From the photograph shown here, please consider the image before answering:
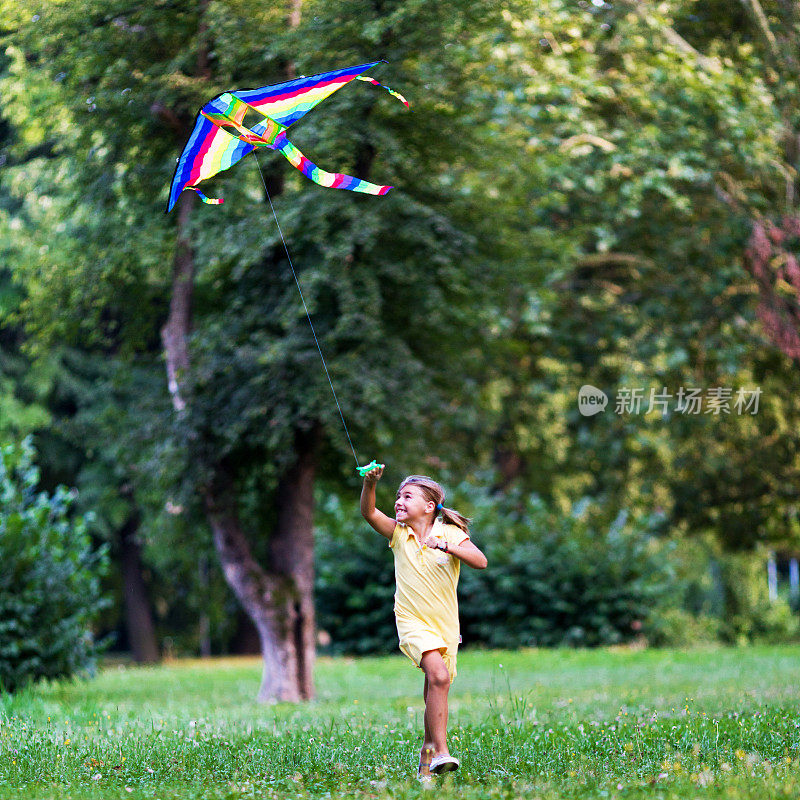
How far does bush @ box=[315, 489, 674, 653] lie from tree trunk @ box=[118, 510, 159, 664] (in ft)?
17.6

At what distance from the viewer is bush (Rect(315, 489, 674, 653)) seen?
19.0 m

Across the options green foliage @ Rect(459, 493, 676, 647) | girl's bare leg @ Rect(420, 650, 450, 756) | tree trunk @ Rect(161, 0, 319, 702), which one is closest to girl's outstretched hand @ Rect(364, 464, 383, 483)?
girl's bare leg @ Rect(420, 650, 450, 756)

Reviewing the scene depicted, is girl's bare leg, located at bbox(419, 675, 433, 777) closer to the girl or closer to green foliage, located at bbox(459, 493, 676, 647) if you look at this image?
the girl

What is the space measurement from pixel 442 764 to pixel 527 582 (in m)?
14.1

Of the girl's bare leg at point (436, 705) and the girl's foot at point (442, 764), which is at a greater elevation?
the girl's bare leg at point (436, 705)

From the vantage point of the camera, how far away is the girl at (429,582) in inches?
220

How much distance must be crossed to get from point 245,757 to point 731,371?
1113cm

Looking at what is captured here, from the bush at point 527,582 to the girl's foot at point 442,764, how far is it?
1299 centimetres

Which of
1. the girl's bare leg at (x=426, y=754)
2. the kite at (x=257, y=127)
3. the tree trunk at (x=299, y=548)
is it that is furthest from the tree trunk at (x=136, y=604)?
the girl's bare leg at (x=426, y=754)

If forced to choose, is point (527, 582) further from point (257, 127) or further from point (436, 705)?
point (436, 705)

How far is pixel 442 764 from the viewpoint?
5.45 m

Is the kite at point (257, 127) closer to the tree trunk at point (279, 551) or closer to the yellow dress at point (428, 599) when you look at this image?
the yellow dress at point (428, 599)
